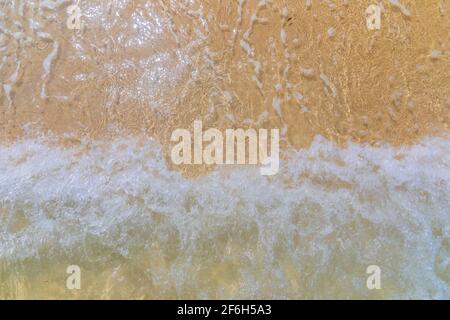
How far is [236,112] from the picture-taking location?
1.71 meters

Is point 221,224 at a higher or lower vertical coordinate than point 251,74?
lower

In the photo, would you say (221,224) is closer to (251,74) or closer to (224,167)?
(224,167)

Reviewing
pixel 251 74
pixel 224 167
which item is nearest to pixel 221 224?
pixel 224 167

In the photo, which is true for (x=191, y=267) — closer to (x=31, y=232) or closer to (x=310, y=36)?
(x=31, y=232)

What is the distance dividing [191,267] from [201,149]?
431 millimetres

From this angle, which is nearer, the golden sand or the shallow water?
the shallow water

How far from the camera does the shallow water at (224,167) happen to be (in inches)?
60.7

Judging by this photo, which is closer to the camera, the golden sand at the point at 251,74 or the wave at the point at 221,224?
the wave at the point at 221,224

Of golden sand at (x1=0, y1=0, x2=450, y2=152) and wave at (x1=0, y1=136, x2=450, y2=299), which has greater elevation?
golden sand at (x1=0, y1=0, x2=450, y2=152)

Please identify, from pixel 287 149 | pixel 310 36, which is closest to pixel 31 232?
pixel 287 149

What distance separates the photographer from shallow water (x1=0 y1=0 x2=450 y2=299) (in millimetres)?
1542

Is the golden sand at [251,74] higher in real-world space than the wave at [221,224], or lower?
higher

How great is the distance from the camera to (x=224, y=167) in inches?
65.2

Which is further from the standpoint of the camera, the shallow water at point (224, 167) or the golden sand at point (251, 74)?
the golden sand at point (251, 74)
